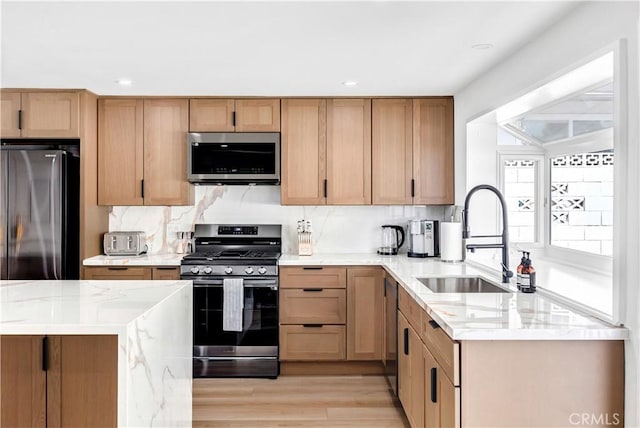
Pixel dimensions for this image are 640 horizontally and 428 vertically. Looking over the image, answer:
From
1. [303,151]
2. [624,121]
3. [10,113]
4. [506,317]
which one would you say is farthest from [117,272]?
[624,121]

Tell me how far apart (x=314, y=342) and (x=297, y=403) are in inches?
25.1

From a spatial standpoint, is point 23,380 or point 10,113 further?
point 10,113

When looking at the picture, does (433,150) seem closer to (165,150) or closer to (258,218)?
(258,218)

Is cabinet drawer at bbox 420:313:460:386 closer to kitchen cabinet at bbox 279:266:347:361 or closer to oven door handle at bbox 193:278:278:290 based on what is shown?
kitchen cabinet at bbox 279:266:347:361

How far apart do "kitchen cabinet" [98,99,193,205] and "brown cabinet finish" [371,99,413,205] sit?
160 centimetres

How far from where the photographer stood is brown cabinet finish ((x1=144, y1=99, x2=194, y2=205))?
4.19 m

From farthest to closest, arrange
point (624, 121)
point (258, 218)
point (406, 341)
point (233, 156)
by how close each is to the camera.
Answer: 1. point (258, 218)
2. point (233, 156)
3. point (406, 341)
4. point (624, 121)

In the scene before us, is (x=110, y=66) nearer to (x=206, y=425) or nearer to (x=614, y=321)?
(x=206, y=425)

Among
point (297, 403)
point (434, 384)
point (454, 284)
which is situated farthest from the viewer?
point (297, 403)

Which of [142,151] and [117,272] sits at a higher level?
[142,151]

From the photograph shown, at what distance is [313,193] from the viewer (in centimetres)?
422

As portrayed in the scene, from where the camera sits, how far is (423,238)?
165 inches

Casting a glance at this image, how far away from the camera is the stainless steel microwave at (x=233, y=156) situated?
4.14 meters

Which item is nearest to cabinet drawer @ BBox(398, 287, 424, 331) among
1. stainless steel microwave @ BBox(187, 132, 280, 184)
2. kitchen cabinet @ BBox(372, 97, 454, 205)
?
kitchen cabinet @ BBox(372, 97, 454, 205)
